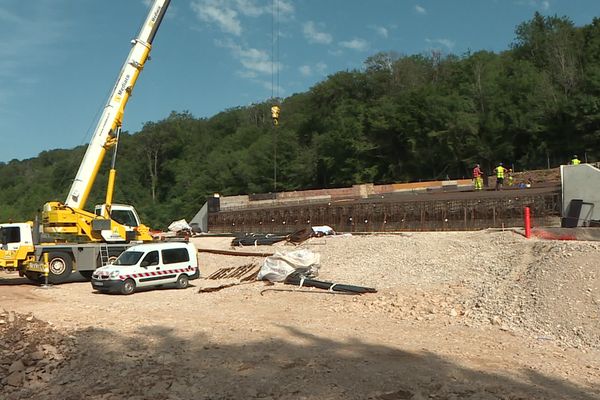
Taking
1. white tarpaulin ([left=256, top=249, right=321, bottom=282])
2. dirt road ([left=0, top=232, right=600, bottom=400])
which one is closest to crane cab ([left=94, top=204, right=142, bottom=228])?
dirt road ([left=0, top=232, right=600, bottom=400])

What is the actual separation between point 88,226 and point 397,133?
170ft

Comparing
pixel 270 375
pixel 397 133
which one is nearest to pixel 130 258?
pixel 270 375

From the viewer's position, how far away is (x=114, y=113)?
25344mm

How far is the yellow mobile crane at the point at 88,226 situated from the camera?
21438 mm

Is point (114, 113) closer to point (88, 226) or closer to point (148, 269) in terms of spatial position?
point (88, 226)

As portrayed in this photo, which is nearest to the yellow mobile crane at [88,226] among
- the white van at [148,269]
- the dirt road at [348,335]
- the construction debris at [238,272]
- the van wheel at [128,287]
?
the dirt road at [348,335]

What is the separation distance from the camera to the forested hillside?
54.7 m

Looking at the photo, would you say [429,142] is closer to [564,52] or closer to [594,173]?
[564,52]

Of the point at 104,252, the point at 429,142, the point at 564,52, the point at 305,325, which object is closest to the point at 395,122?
the point at 429,142

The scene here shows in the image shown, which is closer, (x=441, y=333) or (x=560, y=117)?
(x=441, y=333)

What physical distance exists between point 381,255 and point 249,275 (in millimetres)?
5301

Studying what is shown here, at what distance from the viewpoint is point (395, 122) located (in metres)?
68.8

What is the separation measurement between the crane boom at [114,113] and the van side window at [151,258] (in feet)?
21.5

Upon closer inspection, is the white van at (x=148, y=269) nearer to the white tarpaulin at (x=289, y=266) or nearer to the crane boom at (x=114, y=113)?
the white tarpaulin at (x=289, y=266)
